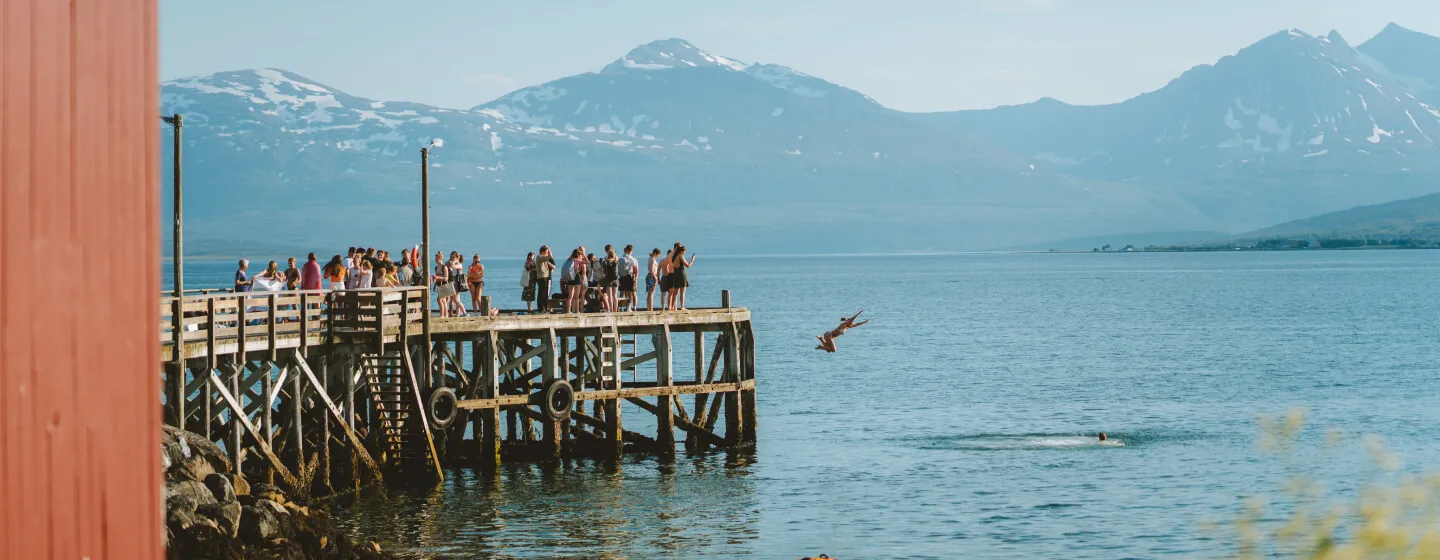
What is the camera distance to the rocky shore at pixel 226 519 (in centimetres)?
1975

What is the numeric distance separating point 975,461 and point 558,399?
1008cm

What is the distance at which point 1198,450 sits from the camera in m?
38.6

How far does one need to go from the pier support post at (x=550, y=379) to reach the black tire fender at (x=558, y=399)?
0.61 ft

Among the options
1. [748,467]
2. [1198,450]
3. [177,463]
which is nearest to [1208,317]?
[1198,450]

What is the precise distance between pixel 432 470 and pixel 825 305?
106 m

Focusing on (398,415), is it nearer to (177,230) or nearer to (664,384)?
(177,230)

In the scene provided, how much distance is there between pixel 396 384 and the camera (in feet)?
93.1

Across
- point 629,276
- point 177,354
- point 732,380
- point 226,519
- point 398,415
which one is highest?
point 629,276

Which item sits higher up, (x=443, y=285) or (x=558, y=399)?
(x=443, y=285)

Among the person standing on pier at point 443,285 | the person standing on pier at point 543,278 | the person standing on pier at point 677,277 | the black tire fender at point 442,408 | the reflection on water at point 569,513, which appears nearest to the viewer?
the reflection on water at point 569,513

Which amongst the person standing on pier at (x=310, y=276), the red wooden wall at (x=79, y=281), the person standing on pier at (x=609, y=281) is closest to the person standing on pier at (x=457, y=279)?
the person standing on pier at (x=609, y=281)

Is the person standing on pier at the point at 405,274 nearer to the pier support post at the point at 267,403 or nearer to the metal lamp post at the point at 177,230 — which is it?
the metal lamp post at the point at 177,230

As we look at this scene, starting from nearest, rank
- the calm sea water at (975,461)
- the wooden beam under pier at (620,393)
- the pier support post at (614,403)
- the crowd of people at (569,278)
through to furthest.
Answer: the calm sea water at (975,461) → the wooden beam under pier at (620,393) → the crowd of people at (569,278) → the pier support post at (614,403)

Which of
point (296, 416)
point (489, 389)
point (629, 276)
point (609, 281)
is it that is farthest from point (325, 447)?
point (629, 276)
